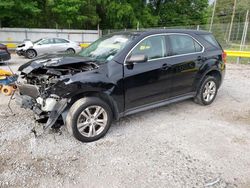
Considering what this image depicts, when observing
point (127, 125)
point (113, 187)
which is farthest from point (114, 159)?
point (127, 125)

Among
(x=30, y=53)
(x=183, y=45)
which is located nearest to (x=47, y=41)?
(x=30, y=53)

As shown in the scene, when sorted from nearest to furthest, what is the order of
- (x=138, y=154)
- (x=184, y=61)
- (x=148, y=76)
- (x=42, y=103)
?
(x=138, y=154)
(x=42, y=103)
(x=148, y=76)
(x=184, y=61)

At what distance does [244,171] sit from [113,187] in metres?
1.69

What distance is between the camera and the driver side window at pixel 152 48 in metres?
3.56

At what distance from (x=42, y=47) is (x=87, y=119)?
38.4 ft

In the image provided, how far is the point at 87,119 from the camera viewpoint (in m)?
3.21

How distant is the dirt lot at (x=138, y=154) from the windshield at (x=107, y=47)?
4.25ft

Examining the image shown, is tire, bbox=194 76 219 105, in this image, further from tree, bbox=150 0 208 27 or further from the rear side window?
tree, bbox=150 0 208 27

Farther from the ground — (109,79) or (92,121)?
(109,79)

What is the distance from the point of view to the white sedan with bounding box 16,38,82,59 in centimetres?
1284

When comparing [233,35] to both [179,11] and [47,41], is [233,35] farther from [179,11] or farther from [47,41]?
[179,11]

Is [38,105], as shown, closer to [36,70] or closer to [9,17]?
[36,70]

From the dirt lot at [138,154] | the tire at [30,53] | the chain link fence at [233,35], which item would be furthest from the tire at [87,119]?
the tire at [30,53]

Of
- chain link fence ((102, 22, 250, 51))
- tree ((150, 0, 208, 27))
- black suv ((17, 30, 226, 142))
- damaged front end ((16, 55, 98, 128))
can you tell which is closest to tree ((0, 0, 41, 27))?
chain link fence ((102, 22, 250, 51))
